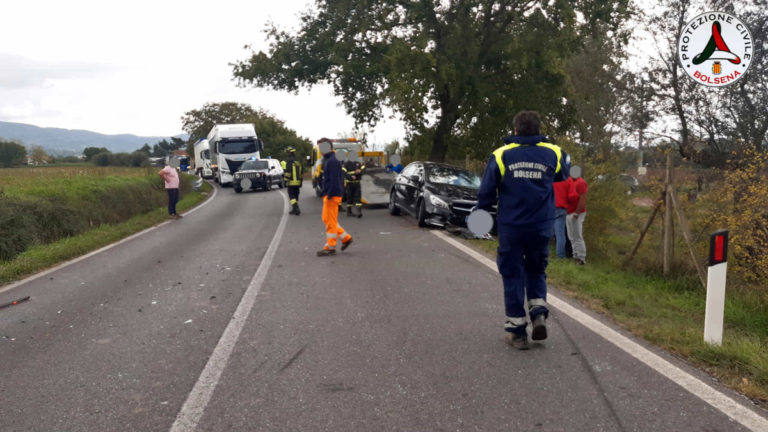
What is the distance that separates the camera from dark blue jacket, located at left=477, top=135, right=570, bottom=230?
15.0 ft

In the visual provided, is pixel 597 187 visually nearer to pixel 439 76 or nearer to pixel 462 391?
pixel 439 76

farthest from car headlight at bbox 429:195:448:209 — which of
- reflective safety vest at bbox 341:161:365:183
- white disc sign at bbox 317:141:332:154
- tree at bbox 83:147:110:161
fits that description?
tree at bbox 83:147:110:161

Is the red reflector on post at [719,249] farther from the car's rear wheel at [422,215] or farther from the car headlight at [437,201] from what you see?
the car's rear wheel at [422,215]

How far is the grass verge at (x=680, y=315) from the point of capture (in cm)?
414

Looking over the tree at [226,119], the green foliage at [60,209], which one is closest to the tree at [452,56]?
the green foliage at [60,209]

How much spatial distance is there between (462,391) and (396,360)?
0.75m

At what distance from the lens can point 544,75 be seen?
60.6ft

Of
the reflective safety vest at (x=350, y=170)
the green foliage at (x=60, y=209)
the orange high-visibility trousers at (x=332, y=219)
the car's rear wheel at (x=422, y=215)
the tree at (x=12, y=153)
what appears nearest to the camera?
the orange high-visibility trousers at (x=332, y=219)

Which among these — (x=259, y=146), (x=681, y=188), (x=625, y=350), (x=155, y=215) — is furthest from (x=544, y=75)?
(x=259, y=146)

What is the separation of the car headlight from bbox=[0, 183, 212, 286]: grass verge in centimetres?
683

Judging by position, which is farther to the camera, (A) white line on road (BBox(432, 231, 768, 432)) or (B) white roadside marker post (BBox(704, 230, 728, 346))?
(B) white roadside marker post (BBox(704, 230, 728, 346))

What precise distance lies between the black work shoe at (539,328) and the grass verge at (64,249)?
7417 millimetres

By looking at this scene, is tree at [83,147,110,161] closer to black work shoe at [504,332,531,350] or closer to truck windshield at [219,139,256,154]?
truck windshield at [219,139,256,154]

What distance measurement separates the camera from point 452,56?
17469mm
